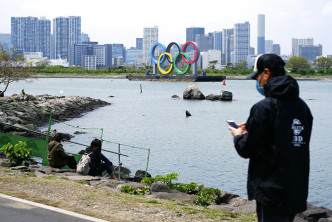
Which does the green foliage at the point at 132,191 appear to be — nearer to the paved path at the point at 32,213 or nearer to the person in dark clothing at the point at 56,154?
the paved path at the point at 32,213

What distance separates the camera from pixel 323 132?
4138 centimetres

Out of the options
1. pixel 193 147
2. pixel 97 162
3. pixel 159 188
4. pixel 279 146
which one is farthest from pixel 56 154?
pixel 193 147

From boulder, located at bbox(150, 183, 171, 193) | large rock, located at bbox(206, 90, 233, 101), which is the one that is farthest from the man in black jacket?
large rock, located at bbox(206, 90, 233, 101)

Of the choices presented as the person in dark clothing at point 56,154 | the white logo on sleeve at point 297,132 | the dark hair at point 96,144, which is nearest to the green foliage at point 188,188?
the dark hair at point 96,144

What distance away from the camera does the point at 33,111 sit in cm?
3881

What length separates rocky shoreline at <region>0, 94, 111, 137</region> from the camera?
81.1 feet

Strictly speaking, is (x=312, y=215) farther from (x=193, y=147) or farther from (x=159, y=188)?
(x=193, y=147)

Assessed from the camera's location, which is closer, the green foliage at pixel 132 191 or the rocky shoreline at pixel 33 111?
the green foliage at pixel 132 191

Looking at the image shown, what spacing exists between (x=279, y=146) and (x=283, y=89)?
0.45 metres

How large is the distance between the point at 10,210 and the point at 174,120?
41779 millimetres

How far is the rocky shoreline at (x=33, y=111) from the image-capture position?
81.1 feet

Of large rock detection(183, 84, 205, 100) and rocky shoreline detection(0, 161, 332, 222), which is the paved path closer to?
rocky shoreline detection(0, 161, 332, 222)

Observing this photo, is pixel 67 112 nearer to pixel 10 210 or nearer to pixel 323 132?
pixel 323 132

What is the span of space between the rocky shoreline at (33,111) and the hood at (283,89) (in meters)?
16.1
